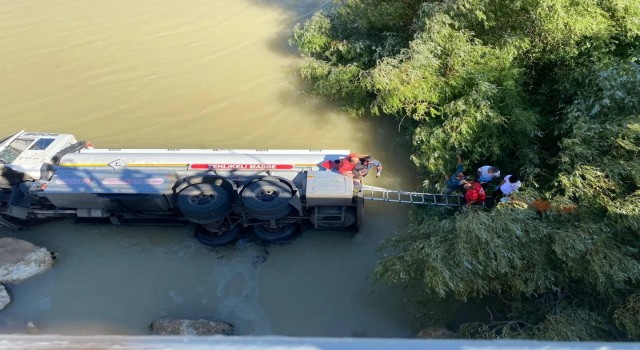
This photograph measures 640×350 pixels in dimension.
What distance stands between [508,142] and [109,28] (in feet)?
47.4

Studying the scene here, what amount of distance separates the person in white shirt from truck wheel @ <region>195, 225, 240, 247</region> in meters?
5.15

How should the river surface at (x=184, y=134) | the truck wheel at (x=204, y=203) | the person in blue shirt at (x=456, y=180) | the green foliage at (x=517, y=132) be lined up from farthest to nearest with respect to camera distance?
1. the person in blue shirt at (x=456, y=180)
2. the river surface at (x=184, y=134)
3. the truck wheel at (x=204, y=203)
4. the green foliage at (x=517, y=132)

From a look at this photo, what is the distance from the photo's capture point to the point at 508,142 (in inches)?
351

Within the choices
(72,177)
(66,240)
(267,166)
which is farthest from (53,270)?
(267,166)

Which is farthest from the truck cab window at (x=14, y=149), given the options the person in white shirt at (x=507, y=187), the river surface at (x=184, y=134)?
the person in white shirt at (x=507, y=187)

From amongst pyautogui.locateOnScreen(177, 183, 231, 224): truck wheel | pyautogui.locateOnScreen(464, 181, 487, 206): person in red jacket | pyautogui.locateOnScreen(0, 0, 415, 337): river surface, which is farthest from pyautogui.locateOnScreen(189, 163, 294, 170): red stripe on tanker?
pyautogui.locateOnScreen(464, 181, 487, 206): person in red jacket

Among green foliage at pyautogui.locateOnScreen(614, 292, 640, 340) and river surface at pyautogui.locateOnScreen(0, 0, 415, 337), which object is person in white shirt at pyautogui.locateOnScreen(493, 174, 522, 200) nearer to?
river surface at pyautogui.locateOnScreen(0, 0, 415, 337)

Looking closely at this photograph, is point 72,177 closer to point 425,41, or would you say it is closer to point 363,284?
point 363,284

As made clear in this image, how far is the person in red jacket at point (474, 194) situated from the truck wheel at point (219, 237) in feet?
15.0

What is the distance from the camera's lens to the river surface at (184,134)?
821 centimetres

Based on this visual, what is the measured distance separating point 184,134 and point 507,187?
8158 mm

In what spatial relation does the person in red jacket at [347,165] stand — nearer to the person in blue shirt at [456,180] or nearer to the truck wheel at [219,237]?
the person in blue shirt at [456,180]

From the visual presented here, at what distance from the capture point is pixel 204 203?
8.29 metres

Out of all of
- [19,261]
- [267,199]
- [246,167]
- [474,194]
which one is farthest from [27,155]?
[474,194]
